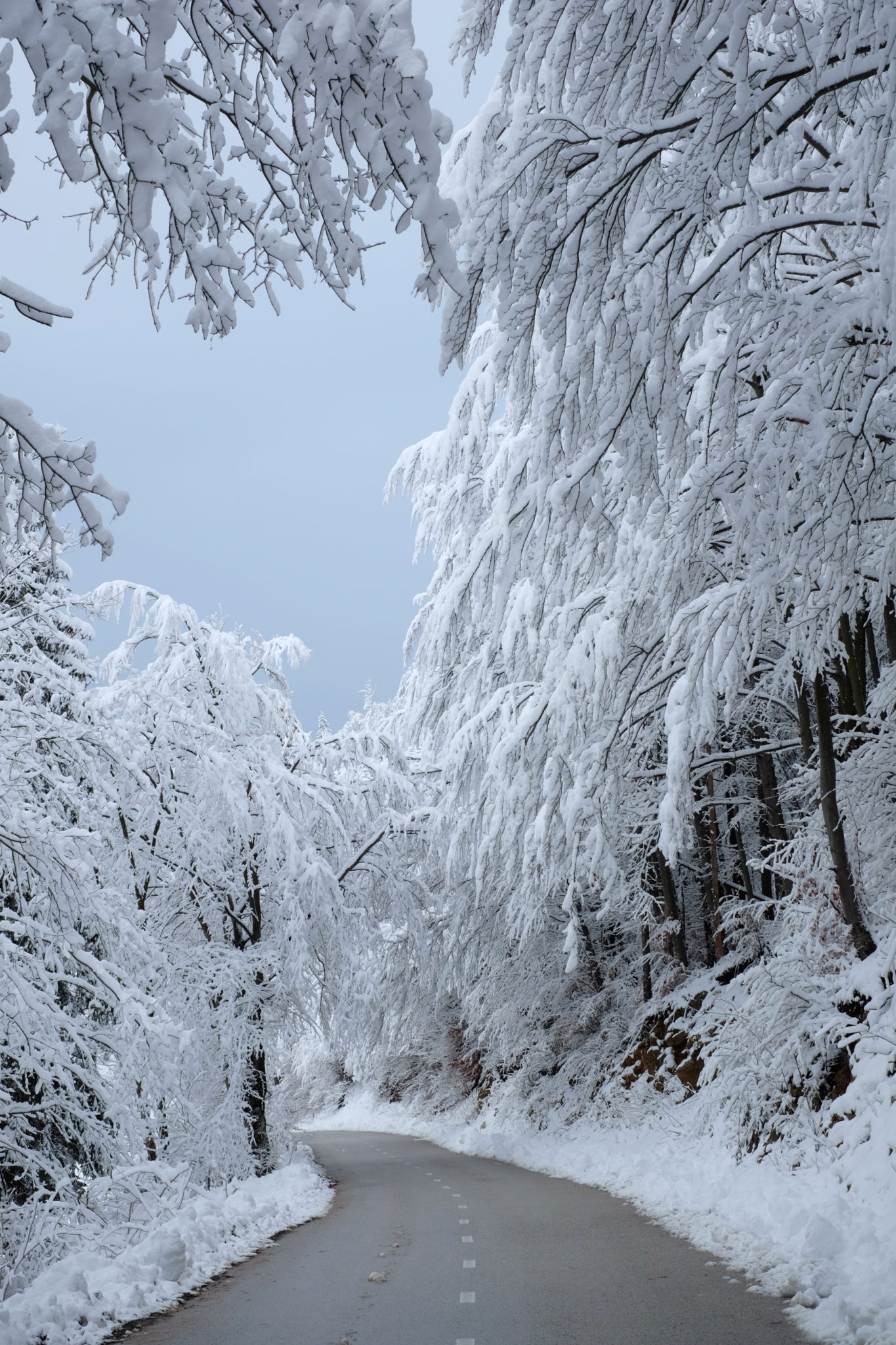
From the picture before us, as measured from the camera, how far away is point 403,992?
22141 mm

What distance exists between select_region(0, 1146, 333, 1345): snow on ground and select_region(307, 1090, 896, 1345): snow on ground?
3.98m

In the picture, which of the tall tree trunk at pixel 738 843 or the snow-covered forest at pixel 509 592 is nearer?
the snow-covered forest at pixel 509 592

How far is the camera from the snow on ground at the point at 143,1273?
18.9 feet

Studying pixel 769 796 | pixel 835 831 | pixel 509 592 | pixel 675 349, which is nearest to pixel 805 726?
pixel 835 831

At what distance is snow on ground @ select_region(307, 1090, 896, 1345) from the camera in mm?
5453

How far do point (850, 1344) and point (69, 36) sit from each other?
6.09 m

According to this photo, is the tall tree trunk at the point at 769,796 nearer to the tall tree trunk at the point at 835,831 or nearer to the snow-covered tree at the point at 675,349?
the tall tree trunk at the point at 835,831

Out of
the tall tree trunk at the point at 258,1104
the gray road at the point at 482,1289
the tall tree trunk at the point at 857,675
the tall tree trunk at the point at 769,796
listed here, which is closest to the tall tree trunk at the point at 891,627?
the tall tree trunk at the point at 857,675

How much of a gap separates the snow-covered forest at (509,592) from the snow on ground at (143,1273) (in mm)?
384

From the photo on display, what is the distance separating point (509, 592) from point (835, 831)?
3.60 meters

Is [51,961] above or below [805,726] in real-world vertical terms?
below

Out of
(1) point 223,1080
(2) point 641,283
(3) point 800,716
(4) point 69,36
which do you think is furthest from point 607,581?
(1) point 223,1080

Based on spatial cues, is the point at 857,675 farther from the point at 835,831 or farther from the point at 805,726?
the point at 835,831

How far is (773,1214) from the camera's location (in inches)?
316
